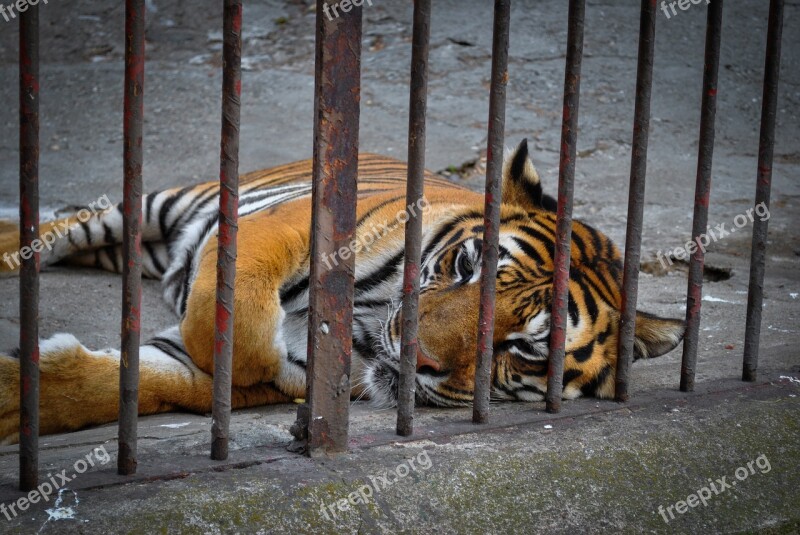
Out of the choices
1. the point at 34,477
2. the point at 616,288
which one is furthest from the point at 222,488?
the point at 616,288

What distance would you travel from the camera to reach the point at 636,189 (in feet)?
6.41

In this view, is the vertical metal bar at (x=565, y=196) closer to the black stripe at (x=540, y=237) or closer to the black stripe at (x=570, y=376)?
the black stripe at (x=570, y=376)

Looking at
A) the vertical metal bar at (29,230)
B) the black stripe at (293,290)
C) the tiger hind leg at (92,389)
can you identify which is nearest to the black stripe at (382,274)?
the black stripe at (293,290)

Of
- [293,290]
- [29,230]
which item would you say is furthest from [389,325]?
[29,230]

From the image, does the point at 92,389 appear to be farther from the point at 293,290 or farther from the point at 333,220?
the point at 333,220

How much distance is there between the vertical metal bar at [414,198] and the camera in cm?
161

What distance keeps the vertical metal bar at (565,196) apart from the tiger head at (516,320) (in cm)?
25

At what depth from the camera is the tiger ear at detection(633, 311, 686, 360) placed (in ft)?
7.36

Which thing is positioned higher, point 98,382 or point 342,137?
point 342,137

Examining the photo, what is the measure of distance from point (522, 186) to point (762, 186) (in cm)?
71

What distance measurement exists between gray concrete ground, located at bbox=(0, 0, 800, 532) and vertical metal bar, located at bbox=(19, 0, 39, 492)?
92mm

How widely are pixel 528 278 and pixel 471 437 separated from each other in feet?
2.26

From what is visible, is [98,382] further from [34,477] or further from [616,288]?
[616,288]

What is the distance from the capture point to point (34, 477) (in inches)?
57.2
